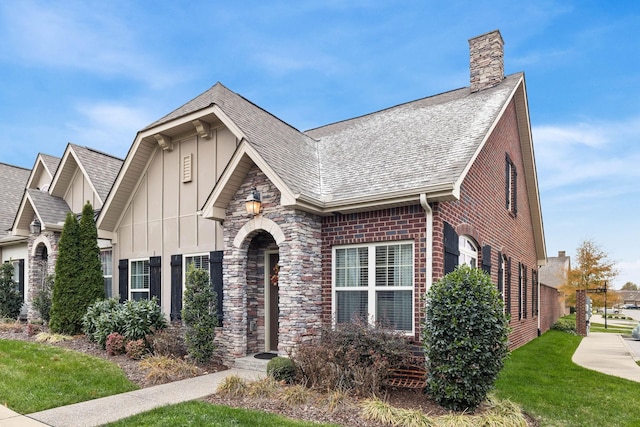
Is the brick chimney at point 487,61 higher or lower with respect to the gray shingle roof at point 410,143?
higher

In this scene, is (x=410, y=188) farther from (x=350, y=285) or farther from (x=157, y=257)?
(x=157, y=257)

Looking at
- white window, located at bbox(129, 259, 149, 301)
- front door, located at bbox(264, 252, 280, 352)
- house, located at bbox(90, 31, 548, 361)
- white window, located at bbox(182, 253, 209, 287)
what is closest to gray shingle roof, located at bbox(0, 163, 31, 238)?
white window, located at bbox(129, 259, 149, 301)

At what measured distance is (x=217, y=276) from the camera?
33.3ft

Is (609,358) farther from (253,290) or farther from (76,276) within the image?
(76,276)

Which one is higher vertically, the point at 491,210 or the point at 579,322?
the point at 491,210

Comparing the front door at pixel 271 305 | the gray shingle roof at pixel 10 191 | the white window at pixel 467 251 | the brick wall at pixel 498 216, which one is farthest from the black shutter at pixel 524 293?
the gray shingle roof at pixel 10 191

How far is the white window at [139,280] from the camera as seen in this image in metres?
12.2

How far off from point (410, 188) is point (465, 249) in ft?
8.98

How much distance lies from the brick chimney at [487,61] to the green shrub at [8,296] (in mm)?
16387

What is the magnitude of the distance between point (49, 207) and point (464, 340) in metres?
14.1

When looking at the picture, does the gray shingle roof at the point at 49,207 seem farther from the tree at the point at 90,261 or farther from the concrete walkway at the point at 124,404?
the concrete walkway at the point at 124,404

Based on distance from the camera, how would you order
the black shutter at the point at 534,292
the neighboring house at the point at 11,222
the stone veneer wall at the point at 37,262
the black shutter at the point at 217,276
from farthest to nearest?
1. the black shutter at the point at 534,292
2. the neighboring house at the point at 11,222
3. the stone veneer wall at the point at 37,262
4. the black shutter at the point at 217,276

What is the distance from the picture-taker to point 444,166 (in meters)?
8.16

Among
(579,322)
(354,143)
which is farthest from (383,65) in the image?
(579,322)
